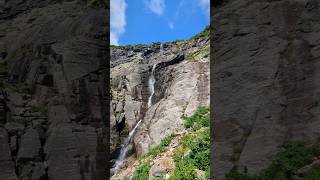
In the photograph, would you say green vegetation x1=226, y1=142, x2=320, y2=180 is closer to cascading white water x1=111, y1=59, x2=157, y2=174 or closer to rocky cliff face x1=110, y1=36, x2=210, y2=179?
rocky cliff face x1=110, y1=36, x2=210, y2=179

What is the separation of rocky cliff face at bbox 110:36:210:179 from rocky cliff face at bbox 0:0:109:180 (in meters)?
12.3

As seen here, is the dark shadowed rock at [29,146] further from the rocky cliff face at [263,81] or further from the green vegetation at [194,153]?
the green vegetation at [194,153]

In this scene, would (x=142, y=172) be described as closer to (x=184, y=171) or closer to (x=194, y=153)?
(x=194, y=153)

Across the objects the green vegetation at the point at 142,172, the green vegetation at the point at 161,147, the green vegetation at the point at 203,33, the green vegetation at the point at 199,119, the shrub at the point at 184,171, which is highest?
the green vegetation at the point at 203,33

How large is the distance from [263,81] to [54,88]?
418cm

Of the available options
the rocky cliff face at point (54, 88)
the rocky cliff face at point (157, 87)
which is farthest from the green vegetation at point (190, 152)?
the rocky cliff face at point (54, 88)

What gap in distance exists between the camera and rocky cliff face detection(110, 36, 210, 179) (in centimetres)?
2206

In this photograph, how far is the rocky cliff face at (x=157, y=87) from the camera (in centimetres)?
2206

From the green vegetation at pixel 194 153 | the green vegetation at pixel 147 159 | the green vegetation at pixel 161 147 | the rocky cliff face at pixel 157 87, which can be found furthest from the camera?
the rocky cliff face at pixel 157 87

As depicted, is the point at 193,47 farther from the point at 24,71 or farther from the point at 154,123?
the point at 24,71

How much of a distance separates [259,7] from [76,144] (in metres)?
4.45

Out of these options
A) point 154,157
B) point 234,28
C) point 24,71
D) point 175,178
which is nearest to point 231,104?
point 234,28

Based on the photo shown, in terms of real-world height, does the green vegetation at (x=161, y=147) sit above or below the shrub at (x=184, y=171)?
above

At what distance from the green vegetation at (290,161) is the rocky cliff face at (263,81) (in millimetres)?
118
